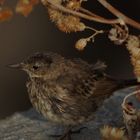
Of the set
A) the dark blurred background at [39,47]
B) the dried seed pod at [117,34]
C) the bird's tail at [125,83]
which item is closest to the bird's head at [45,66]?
the bird's tail at [125,83]

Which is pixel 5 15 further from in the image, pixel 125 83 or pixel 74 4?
pixel 125 83

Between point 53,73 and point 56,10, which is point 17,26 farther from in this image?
point 56,10

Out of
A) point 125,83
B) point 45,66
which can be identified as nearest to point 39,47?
point 45,66

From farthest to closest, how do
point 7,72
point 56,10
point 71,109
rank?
point 7,72 → point 71,109 → point 56,10

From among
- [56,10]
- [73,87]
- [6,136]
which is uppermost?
[56,10]

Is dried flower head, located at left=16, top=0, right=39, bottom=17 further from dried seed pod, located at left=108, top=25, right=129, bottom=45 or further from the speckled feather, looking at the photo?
the speckled feather

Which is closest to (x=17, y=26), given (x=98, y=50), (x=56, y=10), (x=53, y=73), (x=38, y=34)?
(x=38, y=34)
